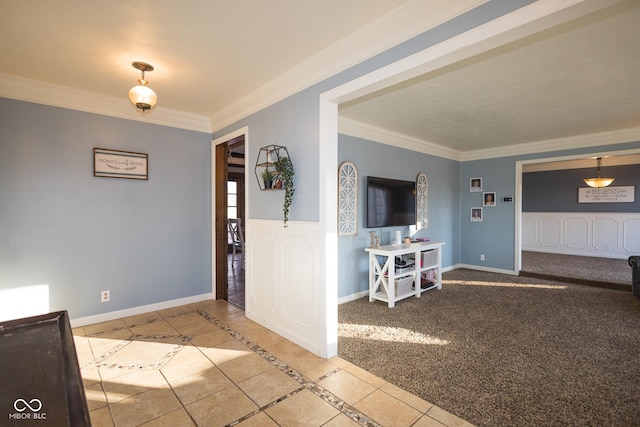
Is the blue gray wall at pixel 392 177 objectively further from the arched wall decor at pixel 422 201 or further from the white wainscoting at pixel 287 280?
the white wainscoting at pixel 287 280

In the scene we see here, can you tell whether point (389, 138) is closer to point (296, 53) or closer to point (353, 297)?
point (353, 297)

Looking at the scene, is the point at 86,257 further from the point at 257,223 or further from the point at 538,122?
the point at 538,122

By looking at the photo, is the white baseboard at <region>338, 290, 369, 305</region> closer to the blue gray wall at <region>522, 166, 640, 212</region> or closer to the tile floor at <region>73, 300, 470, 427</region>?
the tile floor at <region>73, 300, 470, 427</region>

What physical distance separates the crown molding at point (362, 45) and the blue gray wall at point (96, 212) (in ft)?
4.66

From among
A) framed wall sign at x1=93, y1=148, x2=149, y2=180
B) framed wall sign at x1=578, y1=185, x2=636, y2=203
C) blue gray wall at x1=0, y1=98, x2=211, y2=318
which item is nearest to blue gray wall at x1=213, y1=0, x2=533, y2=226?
blue gray wall at x1=0, y1=98, x2=211, y2=318

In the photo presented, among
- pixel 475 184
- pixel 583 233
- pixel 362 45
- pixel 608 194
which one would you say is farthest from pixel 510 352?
pixel 608 194

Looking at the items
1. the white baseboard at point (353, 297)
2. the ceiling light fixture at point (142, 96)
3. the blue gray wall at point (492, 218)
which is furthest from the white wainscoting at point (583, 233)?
the ceiling light fixture at point (142, 96)

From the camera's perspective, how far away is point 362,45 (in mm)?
2168

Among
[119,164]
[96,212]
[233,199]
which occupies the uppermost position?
[119,164]

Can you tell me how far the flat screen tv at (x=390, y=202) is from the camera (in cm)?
448

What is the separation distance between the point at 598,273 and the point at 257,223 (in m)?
6.37

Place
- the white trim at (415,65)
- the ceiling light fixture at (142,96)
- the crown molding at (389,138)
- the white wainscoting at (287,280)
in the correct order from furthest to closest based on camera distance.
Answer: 1. the crown molding at (389,138)
2. the white wainscoting at (287,280)
3. the ceiling light fixture at (142,96)
4. the white trim at (415,65)

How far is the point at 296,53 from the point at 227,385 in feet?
8.54

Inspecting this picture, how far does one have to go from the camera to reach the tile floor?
185 centimetres
